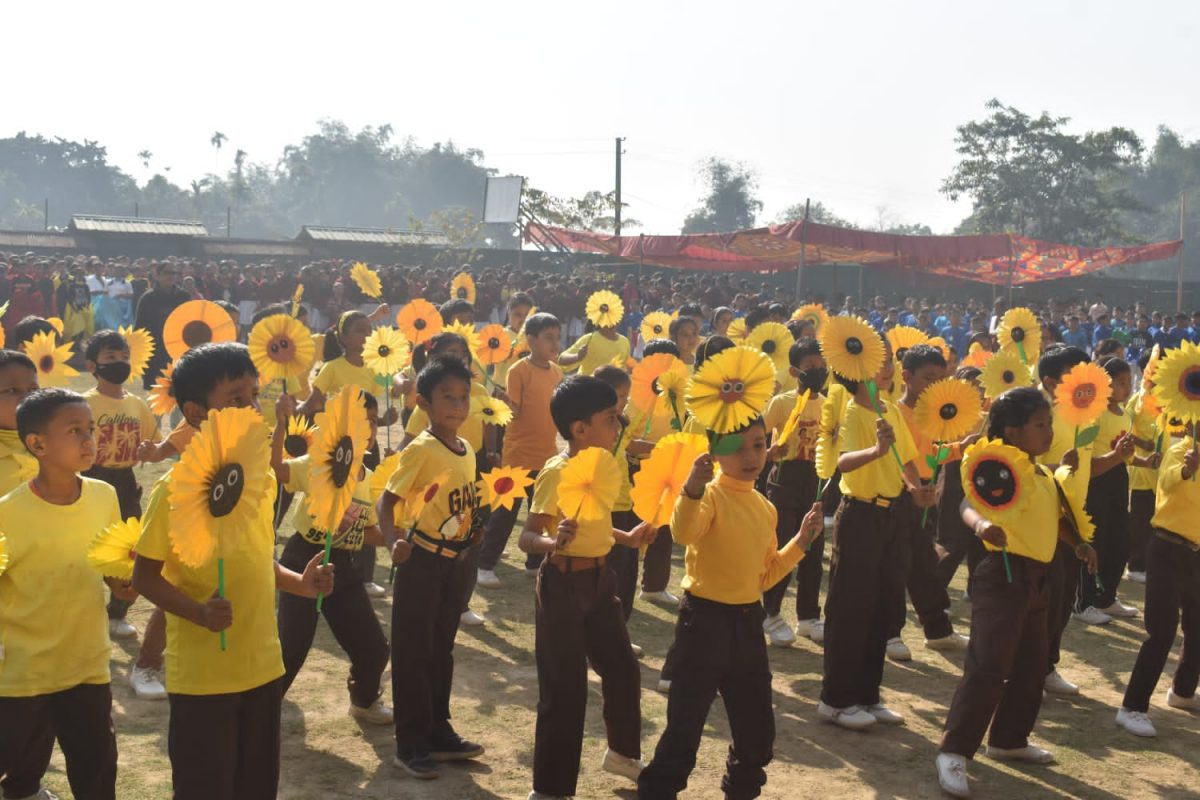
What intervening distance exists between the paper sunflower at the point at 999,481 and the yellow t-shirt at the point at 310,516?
2693mm

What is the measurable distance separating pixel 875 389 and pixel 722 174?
82979 mm

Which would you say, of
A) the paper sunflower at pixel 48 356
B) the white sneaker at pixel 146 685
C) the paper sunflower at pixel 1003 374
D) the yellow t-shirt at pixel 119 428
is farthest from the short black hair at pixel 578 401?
the paper sunflower at pixel 1003 374

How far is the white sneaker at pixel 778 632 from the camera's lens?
26.5ft

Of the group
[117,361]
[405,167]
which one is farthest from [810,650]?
[405,167]

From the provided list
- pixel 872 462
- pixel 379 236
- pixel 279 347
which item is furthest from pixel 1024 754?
pixel 379 236

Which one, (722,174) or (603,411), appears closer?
(603,411)

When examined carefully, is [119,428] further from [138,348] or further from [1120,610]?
[1120,610]

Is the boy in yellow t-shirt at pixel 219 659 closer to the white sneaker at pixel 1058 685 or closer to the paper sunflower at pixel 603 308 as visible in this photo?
the white sneaker at pixel 1058 685

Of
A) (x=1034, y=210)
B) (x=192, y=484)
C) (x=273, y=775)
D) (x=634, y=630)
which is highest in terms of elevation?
(x=1034, y=210)

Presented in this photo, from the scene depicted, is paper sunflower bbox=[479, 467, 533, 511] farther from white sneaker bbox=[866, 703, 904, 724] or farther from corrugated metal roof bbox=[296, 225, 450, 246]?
corrugated metal roof bbox=[296, 225, 450, 246]

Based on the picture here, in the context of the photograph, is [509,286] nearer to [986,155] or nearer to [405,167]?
[986,155]

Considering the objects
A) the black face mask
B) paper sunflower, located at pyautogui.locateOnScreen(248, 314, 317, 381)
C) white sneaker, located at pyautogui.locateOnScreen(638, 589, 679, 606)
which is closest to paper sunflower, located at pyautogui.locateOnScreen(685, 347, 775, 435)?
paper sunflower, located at pyautogui.locateOnScreen(248, 314, 317, 381)

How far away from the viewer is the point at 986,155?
209 feet

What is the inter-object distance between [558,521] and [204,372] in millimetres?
1741
